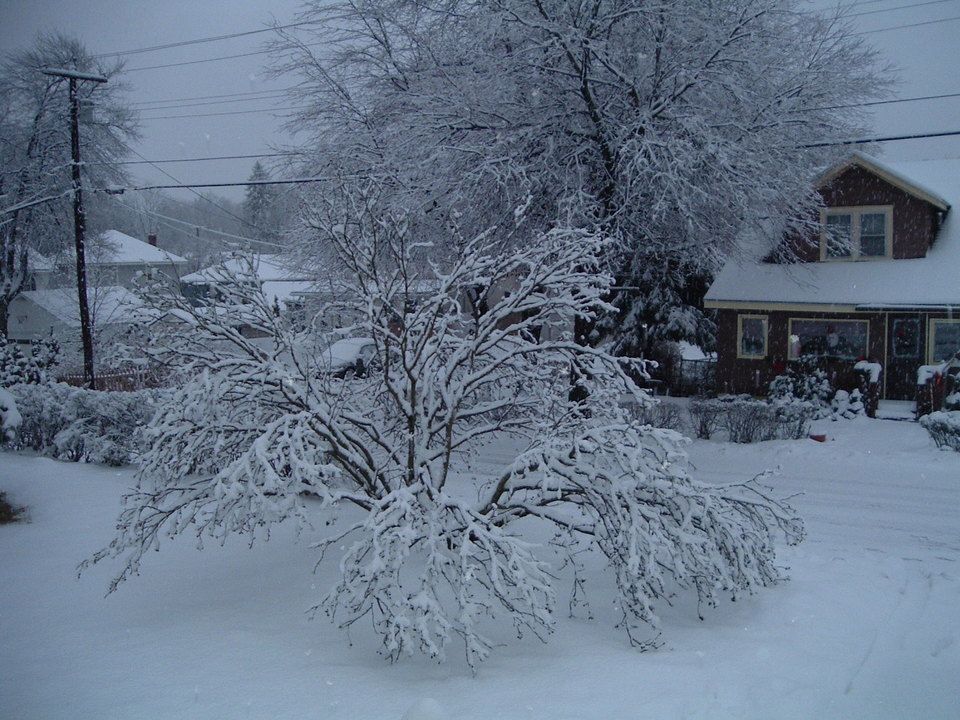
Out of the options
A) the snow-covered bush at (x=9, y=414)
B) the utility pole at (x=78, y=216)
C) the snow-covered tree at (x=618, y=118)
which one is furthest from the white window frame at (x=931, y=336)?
the snow-covered bush at (x=9, y=414)

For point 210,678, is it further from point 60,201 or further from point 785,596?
point 60,201

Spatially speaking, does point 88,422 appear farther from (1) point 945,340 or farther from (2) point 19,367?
(1) point 945,340

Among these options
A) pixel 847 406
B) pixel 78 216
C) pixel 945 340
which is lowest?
pixel 847 406

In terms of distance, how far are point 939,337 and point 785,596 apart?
14.9m

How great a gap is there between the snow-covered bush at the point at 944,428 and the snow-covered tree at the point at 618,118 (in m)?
4.77

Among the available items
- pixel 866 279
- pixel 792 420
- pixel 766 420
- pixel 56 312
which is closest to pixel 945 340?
pixel 866 279

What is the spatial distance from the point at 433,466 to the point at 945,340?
53.6ft

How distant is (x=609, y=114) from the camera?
13312mm

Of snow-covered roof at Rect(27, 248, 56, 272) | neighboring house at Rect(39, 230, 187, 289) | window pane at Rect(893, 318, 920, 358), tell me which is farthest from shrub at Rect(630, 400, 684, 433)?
snow-covered roof at Rect(27, 248, 56, 272)

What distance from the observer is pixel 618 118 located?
13422 mm

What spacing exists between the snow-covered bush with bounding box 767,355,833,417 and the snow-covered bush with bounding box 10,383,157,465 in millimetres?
12578

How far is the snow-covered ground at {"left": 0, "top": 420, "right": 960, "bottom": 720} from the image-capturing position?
462 centimetres

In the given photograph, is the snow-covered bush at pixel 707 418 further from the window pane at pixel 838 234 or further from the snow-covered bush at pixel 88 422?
the snow-covered bush at pixel 88 422

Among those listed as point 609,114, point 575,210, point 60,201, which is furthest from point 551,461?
point 60,201
